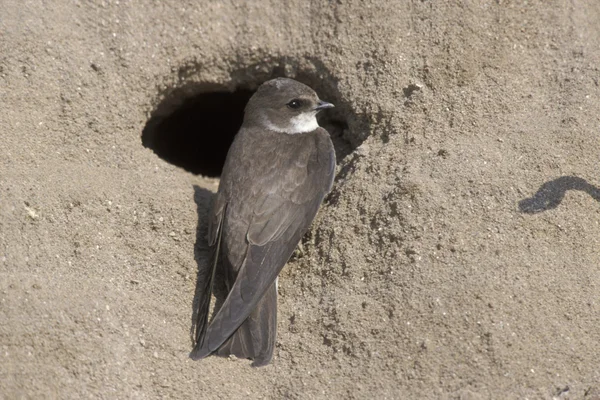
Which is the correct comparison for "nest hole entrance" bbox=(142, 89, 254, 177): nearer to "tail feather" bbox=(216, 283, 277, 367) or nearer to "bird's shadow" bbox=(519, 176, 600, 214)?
"tail feather" bbox=(216, 283, 277, 367)

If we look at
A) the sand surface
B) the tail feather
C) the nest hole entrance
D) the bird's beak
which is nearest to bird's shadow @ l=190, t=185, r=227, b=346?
the sand surface

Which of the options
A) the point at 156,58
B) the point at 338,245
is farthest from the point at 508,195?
the point at 156,58

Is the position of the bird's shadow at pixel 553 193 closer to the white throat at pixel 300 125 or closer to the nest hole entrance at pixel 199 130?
the white throat at pixel 300 125

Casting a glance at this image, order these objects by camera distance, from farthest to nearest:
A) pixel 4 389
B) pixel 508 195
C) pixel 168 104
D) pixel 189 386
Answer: pixel 168 104, pixel 508 195, pixel 189 386, pixel 4 389

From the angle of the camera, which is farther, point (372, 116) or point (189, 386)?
point (372, 116)

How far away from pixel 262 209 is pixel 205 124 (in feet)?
7.12

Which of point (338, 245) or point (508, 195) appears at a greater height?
point (508, 195)

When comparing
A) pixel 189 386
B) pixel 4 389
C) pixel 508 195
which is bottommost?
pixel 189 386

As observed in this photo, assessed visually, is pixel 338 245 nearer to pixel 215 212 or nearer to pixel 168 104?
pixel 215 212

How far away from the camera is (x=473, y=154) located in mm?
4242

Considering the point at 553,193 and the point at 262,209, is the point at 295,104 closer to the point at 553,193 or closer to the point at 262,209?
the point at 262,209

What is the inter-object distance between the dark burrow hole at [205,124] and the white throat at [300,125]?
227mm

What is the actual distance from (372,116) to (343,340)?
151 cm

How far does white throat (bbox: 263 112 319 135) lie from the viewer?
4.99 meters
